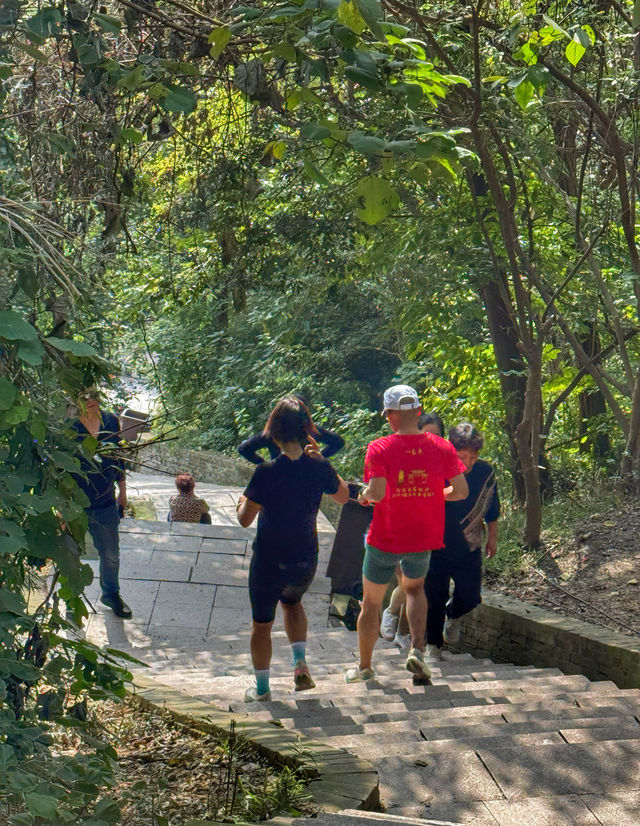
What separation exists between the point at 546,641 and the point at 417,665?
149 centimetres

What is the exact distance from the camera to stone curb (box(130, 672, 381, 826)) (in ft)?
11.4

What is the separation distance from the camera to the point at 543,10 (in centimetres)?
820

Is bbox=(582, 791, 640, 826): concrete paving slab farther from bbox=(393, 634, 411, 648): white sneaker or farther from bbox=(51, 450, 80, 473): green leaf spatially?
bbox=(393, 634, 411, 648): white sneaker

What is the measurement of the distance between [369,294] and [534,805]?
16064mm

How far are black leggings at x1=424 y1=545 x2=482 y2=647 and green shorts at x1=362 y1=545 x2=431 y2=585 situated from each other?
0.89 metres

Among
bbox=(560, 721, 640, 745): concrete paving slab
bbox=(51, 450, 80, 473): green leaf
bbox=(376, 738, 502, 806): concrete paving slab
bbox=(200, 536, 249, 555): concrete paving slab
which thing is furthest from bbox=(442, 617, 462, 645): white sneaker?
bbox=(51, 450, 80, 473): green leaf

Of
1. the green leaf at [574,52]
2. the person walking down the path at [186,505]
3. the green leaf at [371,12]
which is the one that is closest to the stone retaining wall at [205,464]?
the person walking down the path at [186,505]

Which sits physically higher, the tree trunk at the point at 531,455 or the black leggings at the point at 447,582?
the tree trunk at the point at 531,455

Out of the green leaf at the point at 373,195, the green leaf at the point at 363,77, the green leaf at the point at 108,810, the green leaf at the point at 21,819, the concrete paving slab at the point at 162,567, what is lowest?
the concrete paving slab at the point at 162,567

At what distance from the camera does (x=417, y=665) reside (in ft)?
19.4

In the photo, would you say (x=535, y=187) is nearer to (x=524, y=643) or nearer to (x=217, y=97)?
(x=217, y=97)

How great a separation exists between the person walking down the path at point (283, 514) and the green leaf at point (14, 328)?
278 cm

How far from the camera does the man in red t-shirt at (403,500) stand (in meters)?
5.76

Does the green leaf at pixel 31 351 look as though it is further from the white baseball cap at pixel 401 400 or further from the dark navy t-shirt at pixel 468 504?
the dark navy t-shirt at pixel 468 504
